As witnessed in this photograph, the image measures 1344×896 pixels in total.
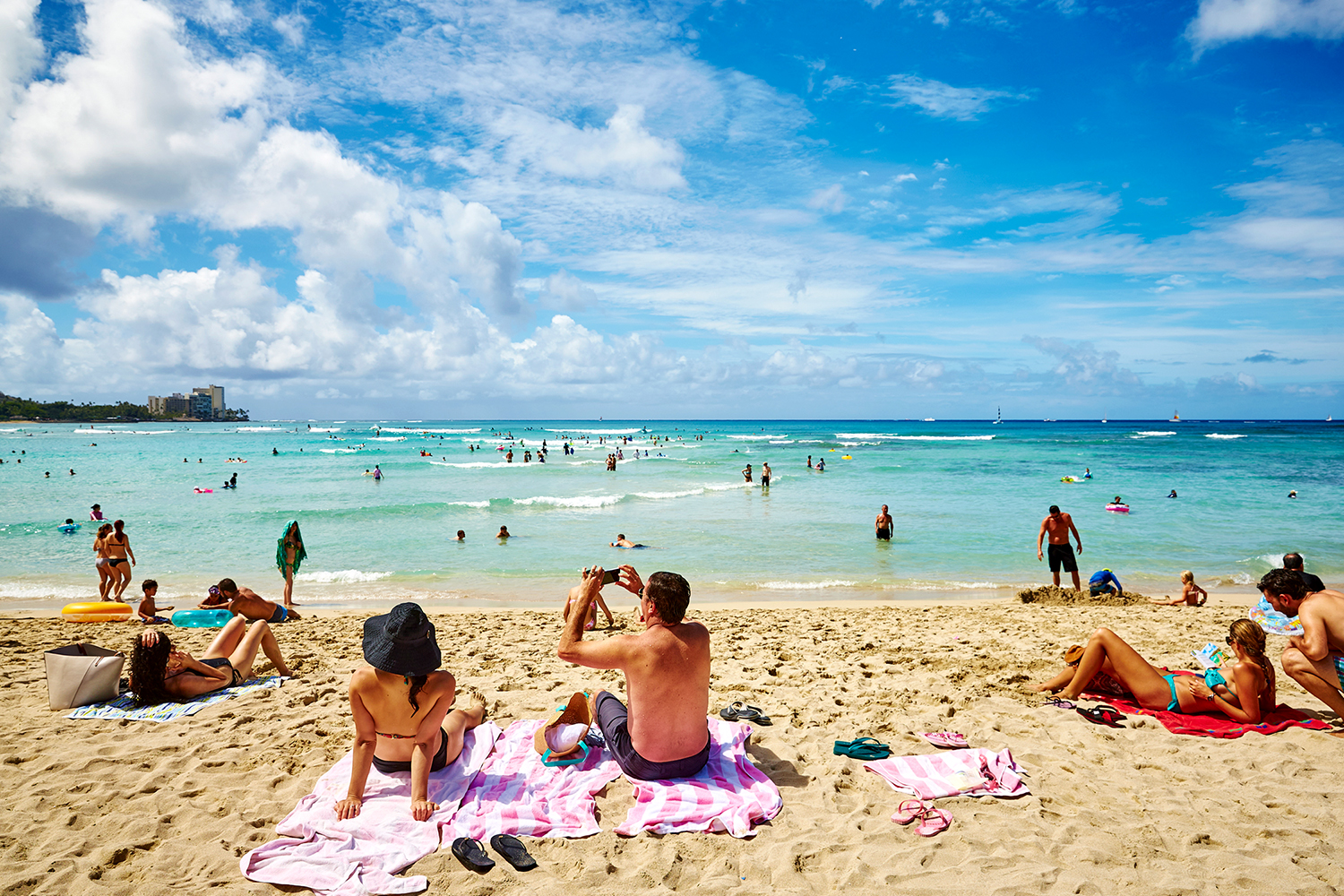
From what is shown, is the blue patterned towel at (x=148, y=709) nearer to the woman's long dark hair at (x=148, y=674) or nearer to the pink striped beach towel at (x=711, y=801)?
the woman's long dark hair at (x=148, y=674)

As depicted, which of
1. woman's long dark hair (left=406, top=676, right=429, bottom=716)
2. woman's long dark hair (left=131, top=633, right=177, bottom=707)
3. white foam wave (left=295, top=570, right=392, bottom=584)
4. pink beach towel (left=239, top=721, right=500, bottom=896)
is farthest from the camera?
white foam wave (left=295, top=570, right=392, bottom=584)

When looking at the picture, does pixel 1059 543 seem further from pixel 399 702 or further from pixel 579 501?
pixel 579 501

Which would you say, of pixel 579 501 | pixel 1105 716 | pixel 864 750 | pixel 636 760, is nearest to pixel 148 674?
pixel 636 760

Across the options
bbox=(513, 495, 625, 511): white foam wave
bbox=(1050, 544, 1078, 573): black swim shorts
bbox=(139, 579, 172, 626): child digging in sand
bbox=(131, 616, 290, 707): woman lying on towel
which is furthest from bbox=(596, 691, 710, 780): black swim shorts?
bbox=(513, 495, 625, 511): white foam wave

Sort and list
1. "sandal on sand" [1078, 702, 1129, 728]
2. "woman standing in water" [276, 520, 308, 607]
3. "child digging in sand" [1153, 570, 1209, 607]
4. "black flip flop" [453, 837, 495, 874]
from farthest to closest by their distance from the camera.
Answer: "woman standing in water" [276, 520, 308, 607] < "child digging in sand" [1153, 570, 1209, 607] < "sandal on sand" [1078, 702, 1129, 728] < "black flip flop" [453, 837, 495, 874]

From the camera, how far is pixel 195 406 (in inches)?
6934

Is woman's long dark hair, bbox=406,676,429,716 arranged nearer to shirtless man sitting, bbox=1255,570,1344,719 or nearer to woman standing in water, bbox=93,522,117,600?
shirtless man sitting, bbox=1255,570,1344,719

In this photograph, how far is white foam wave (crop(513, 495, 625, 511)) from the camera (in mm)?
25141

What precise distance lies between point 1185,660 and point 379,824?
816 cm

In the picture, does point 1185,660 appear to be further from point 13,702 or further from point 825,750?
point 13,702

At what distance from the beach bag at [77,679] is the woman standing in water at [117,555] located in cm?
751

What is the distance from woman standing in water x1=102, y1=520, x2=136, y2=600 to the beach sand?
576 centimetres

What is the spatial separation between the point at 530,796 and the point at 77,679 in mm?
4466

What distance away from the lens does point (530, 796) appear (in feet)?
13.8
